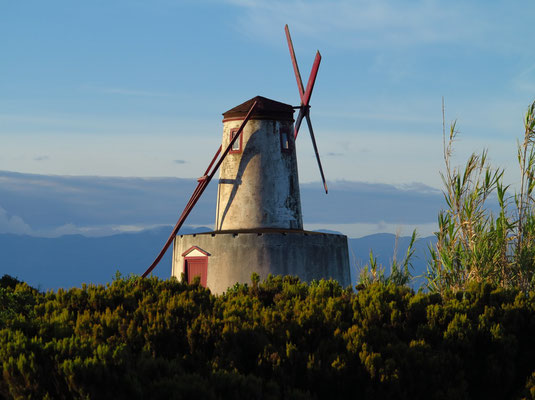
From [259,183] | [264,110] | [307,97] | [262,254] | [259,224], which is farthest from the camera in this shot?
[307,97]

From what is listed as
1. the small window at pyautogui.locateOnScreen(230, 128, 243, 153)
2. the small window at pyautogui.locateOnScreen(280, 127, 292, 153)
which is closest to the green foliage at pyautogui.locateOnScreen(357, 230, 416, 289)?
the small window at pyautogui.locateOnScreen(280, 127, 292, 153)

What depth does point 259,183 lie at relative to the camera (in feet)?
69.3

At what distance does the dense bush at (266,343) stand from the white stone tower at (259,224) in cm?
732

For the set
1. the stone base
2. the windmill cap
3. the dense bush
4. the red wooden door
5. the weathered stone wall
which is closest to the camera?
the dense bush

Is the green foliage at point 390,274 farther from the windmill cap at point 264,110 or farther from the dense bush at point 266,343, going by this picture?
the windmill cap at point 264,110

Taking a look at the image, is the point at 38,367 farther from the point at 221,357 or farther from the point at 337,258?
the point at 337,258

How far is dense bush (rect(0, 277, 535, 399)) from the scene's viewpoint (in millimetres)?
7250

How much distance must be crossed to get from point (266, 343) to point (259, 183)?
12089 mm

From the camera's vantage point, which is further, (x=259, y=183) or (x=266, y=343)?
(x=259, y=183)

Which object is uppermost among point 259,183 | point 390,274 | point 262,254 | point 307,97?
point 307,97

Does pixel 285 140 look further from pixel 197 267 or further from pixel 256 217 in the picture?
pixel 197 267

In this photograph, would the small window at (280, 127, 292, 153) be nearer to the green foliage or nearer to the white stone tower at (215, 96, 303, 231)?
the white stone tower at (215, 96, 303, 231)

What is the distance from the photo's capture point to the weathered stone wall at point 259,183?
2108 centimetres

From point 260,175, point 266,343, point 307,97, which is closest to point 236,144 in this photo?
point 260,175
